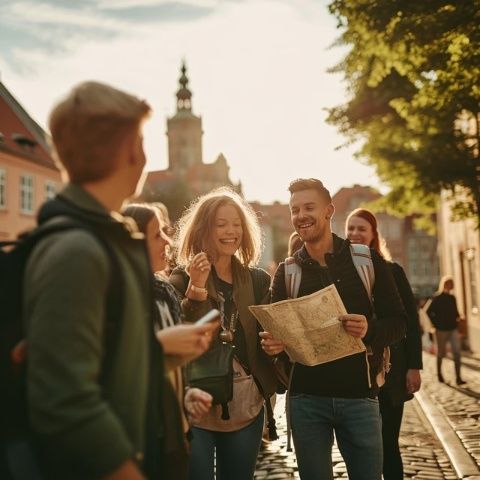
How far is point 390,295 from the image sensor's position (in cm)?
368

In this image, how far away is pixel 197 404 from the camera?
2.83 m

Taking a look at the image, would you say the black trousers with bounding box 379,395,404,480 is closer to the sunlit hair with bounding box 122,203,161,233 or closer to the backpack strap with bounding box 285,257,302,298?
the backpack strap with bounding box 285,257,302,298

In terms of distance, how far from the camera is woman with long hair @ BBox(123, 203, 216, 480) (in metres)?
1.99

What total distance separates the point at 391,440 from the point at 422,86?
183 inches

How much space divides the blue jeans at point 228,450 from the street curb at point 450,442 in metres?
2.98

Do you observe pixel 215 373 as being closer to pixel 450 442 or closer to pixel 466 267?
pixel 450 442

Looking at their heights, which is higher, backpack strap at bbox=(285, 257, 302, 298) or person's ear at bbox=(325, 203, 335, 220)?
person's ear at bbox=(325, 203, 335, 220)

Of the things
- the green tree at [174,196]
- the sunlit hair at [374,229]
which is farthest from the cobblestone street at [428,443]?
the green tree at [174,196]

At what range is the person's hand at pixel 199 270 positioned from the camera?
139 inches

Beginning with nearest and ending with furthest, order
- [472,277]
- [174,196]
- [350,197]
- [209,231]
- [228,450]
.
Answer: [228,450] < [209,231] < [472,277] < [174,196] < [350,197]

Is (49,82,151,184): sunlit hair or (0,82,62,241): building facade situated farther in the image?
(0,82,62,241): building facade

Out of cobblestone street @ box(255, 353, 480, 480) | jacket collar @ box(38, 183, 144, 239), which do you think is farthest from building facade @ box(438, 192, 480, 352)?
jacket collar @ box(38, 183, 144, 239)

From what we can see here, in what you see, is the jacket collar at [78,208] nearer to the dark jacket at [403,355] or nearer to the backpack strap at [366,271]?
the backpack strap at [366,271]

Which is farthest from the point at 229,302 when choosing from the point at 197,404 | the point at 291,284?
the point at 197,404
